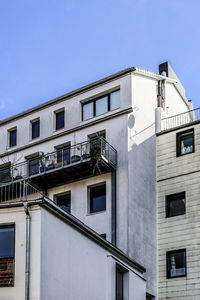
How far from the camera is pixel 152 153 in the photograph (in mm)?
45625

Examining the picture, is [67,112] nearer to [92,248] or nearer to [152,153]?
[152,153]

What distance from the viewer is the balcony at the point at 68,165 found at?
4288 cm

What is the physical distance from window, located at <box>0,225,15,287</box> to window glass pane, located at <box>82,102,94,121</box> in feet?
67.2

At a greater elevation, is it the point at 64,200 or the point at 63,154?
the point at 63,154

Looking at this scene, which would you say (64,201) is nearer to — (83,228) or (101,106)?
(101,106)

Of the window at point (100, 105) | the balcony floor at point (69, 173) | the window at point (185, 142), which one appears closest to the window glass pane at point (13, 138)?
the balcony floor at point (69, 173)

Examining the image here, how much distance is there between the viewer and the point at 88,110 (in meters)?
47.0

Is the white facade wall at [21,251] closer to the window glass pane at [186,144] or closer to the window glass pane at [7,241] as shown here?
the window glass pane at [7,241]

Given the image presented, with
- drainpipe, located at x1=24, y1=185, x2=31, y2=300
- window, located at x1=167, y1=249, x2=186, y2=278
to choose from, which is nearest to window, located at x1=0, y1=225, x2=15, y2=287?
drainpipe, located at x1=24, y1=185, x2=31, y2=300

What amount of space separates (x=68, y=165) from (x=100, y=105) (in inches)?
197

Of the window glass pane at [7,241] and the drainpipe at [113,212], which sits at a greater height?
the drainpipe at [113,212]

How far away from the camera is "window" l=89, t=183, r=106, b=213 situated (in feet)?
142

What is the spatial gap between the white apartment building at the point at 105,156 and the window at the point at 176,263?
908 millimetres

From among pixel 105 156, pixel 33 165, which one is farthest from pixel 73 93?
pixel 105 156
